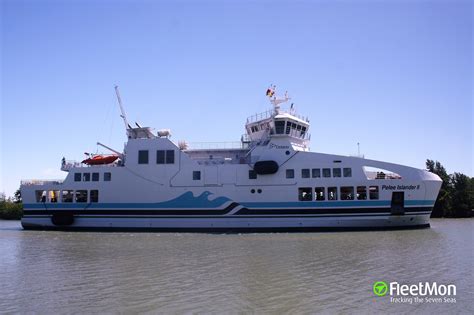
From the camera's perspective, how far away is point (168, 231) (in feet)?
78.4

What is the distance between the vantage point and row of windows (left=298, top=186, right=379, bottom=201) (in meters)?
22.7

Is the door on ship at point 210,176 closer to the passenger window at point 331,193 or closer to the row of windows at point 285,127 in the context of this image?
the row of windows at point 285,127

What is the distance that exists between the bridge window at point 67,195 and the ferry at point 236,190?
61 millimetres

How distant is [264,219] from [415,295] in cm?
1451

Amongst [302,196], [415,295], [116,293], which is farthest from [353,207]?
[116,293]

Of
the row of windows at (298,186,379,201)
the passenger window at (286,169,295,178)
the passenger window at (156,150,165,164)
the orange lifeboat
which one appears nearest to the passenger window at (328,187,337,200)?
the row of windows at (298,186,379,201)

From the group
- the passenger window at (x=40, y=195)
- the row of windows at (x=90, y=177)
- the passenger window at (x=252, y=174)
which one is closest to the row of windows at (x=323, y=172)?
the passenger window at (x=252, y=174)

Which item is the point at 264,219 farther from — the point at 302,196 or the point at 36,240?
the point at 36,240

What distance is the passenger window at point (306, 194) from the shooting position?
23.1 metres

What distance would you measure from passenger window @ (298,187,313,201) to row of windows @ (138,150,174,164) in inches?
318

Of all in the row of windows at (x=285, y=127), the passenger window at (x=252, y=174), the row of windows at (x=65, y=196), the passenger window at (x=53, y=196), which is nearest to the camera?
the passenger window at (x=252, y=174)

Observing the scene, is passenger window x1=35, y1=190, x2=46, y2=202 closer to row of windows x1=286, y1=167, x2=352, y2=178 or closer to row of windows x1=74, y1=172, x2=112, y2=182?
row of windows x1=74, y1=172, x2=112, y2=182

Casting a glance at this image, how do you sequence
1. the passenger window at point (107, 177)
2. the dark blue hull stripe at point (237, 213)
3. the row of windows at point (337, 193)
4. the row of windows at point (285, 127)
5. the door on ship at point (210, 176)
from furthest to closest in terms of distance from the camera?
1. the passenger window at point (107, 177)
2. the row of windows at point (285, 127)
3. the door on ship at point (210, 176)
4. the row of windows at point (337, 193)
5. the dark blue hull stripe at point (237, 213)

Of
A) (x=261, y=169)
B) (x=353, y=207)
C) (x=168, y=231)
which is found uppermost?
(x=261, y=169)
